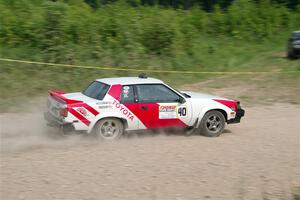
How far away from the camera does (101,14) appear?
83.0 feet

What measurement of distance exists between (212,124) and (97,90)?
101 inches

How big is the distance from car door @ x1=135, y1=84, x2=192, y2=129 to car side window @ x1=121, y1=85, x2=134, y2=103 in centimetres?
11

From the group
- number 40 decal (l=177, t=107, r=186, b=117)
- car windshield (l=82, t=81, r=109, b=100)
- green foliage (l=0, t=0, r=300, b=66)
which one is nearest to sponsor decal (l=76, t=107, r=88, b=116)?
car windshield (l=82, t=81, r=109, b=100)

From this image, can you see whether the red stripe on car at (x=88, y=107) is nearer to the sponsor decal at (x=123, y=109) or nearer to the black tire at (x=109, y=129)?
the black tire at (x=109, y=129)

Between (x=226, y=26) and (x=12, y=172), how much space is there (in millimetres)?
22499

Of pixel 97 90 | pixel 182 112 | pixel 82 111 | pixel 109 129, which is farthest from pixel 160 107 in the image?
pixel 82 111

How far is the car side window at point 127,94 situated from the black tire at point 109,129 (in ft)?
1.47

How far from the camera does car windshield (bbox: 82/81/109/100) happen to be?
10992 mm

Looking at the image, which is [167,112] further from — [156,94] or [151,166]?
[151,166]

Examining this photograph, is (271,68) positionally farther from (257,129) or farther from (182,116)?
(182,116)

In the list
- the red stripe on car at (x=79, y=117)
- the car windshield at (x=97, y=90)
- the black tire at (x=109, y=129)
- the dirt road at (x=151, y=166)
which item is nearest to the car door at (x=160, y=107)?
the dirt road at (x=151, y=166)

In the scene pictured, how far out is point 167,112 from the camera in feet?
36.6

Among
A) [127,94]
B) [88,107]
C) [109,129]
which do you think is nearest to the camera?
[88,107]

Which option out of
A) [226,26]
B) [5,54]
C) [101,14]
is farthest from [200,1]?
[5,54]
